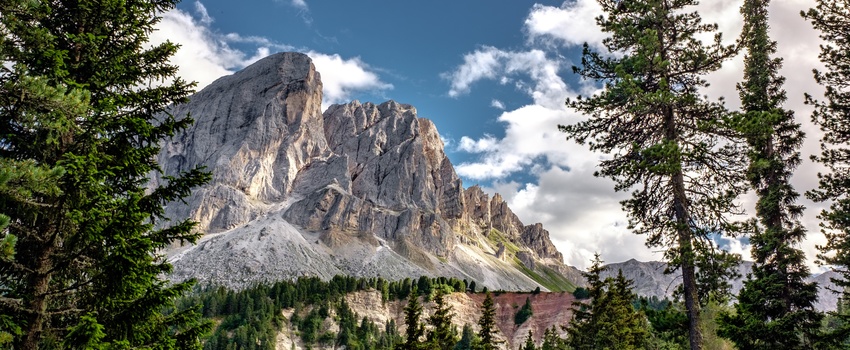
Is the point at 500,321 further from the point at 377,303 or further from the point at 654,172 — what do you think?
the point at 654,172

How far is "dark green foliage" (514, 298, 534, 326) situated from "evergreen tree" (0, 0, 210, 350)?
172464 millimetres

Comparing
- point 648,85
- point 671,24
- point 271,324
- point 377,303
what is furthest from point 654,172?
point 377,303

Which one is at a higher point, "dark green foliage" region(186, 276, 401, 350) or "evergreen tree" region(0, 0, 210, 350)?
"evergreen tree" region(0, 0, 210, 350)

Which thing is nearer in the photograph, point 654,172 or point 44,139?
point 44,139

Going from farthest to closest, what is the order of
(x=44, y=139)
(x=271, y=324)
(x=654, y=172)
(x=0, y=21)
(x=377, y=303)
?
(x=377, y=303), (x=271, y=324), (x=654, y=172), (x=44, y=139), (x=0, y=21)

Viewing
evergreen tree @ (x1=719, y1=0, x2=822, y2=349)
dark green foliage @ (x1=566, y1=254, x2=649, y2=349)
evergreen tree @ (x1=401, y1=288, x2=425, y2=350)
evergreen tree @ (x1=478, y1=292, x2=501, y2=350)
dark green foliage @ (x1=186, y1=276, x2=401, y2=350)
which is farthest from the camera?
dark green foliage @ (x1=186, y1=276, x2=401, y2=350)

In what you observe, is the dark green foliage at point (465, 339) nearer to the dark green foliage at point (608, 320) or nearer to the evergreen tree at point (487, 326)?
the evergreen tree at point (487, 326)

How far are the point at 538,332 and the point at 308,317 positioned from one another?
234 feet

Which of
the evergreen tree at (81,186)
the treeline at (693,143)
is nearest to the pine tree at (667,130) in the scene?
the treeline at (693,143)

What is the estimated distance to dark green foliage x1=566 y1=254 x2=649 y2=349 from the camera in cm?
3369

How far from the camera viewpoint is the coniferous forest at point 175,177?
10328 mm

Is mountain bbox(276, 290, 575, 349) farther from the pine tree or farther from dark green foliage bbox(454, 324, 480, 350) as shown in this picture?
the pine tree

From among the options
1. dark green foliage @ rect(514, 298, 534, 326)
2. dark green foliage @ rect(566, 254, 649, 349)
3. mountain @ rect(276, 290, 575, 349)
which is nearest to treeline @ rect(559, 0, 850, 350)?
dark green foliage @ rect(566, 254, 649, 349)

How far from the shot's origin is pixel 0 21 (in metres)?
9.95
